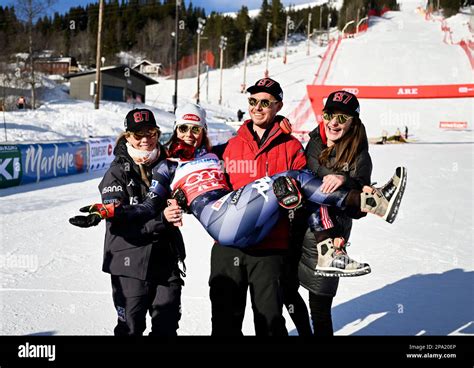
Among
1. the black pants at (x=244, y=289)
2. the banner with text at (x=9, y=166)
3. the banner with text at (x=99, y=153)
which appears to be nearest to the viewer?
the black pants at (x=244, y=289)

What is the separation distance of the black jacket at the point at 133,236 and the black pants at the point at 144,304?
7 centimetres

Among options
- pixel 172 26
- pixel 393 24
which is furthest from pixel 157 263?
pixel 393 24

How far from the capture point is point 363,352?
241 cm

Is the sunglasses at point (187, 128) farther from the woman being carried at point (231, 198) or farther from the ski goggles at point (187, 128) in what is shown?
the woman being carried at point (231, 198)

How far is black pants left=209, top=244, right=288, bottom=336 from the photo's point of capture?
2.58 m

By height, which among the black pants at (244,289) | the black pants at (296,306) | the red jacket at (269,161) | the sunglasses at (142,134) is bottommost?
the black pants at (296,306)

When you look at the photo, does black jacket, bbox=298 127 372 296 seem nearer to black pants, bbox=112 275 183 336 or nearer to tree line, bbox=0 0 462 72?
black pants, bbox=112 275 183 336

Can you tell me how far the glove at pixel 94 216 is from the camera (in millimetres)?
2422

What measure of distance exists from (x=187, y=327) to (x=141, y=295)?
1102mm

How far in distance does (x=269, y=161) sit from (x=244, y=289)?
797mm

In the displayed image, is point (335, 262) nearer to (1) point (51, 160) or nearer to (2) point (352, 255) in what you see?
(2) point (352, 255)

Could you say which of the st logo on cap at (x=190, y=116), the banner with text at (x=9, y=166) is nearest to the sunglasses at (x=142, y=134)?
the st logo on cap at (x=190, y=116)

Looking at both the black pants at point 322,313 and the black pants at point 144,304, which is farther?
the black pants at point 322,313

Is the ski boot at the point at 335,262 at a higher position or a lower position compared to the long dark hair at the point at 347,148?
lower
